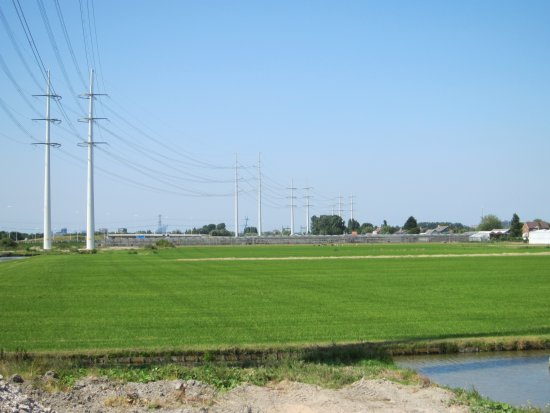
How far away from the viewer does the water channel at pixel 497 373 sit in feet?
51.1

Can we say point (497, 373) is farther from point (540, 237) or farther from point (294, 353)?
point (540, 237)

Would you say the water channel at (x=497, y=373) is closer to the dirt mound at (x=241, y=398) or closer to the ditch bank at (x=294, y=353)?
the ditch bank at (x=294, y=353)

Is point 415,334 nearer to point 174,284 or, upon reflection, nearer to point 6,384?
point 6,384

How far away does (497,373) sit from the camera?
17750mm

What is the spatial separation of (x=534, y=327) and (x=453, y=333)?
3.54 m

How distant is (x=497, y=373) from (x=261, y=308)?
13.5 m

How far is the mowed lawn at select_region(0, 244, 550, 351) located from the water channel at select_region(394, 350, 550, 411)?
2246 millimetres

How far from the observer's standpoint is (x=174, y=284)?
42.7 metres

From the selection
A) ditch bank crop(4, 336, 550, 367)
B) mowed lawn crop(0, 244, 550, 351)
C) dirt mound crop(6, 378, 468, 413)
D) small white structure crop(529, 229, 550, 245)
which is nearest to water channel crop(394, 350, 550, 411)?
ditch bank crop(4, 336, 550, 367)

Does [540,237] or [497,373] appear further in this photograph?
[540,237]

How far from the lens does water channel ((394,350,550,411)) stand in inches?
613

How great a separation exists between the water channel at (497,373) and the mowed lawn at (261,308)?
2.25m

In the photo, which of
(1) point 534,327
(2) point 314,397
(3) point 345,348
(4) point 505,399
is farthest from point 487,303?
(2) point 314,397

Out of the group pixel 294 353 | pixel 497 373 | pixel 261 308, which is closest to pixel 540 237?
pixel 261 308
